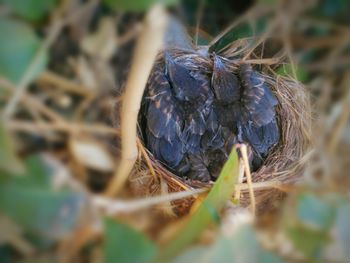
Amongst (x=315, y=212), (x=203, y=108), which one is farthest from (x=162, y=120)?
(x=315, y=212)

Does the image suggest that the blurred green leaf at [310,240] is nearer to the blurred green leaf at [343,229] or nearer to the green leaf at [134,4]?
the blurred green leaf at [343,229]

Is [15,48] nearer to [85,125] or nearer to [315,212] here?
[85,125]

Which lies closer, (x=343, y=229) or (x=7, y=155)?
(x=7, y=155)

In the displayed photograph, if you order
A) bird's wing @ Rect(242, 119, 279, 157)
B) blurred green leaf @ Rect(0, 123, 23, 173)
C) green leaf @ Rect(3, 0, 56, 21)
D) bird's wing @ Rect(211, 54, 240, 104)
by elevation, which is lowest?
bird's wing @ Rect(242, 119, 279, 157)

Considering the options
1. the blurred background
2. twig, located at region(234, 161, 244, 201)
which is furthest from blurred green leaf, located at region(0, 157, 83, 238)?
twig, located at region(234, 161, 244, 201)

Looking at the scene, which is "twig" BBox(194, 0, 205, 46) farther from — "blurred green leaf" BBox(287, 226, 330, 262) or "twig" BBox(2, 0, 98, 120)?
"blurred green leaf" BBox(287, 226, 330, 262)

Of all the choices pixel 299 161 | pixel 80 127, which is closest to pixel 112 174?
pixel 80 127
